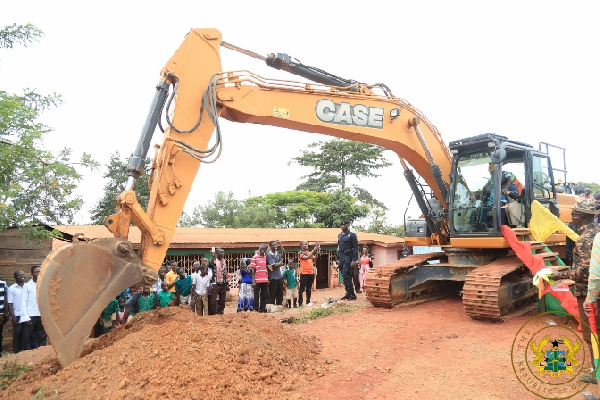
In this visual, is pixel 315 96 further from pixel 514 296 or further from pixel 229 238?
pixel 229 238

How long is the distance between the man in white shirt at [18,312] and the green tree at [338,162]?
2343 cm

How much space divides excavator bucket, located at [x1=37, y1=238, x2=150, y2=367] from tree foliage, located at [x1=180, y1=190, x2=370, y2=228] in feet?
72.6

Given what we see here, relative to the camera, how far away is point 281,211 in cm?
2983

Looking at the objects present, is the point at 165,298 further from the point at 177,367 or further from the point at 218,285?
the point at 177,367

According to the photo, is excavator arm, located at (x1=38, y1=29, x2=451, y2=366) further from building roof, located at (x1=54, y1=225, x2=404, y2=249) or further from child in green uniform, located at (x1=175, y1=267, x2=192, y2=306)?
building roof, located at (x1=54, y1=225, x2=404, y2=249)

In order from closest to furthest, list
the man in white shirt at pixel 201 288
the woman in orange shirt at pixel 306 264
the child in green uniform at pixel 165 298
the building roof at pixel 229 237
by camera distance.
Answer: the child in green uniform at pixel 165 298
the man in white shirt at pixel 201 288
the woman in orange shirt at pixel 306 264
the building roof at pixel 229 237

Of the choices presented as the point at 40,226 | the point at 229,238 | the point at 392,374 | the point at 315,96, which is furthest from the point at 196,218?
the point at 392,374

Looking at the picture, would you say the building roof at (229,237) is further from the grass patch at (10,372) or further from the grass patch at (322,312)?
the grass patch at (10,372)

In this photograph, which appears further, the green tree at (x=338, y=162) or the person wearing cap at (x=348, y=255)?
the green tree at (x=338, y=162)

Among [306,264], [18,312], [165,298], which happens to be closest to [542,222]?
[306,264]

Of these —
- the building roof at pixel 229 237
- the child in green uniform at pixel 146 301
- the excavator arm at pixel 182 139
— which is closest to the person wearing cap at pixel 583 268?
the excavator arm at pixel 182 139

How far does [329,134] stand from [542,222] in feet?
12.8

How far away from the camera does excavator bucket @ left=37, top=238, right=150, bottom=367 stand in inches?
162

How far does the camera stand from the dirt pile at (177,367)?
3732 millimetres
